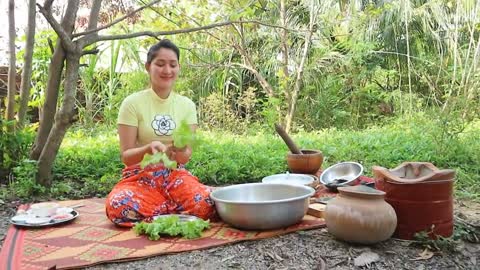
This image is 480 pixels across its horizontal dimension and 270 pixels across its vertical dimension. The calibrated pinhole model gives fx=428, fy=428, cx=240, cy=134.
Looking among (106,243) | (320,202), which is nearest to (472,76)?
(320,202)

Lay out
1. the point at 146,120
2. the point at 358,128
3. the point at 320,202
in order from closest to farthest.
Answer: the point at 146,120
the point at 320,202
the point at 358,128

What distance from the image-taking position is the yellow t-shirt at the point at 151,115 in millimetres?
2264

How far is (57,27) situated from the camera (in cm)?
290

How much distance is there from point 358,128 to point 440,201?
5.06m

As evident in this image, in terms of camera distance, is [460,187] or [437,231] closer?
[437,231]

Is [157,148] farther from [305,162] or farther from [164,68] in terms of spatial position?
[305,162]

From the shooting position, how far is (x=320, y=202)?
2.50 m

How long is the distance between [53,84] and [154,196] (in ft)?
4.68

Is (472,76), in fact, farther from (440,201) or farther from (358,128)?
(440,201)

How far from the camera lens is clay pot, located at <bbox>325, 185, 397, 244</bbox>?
175cm

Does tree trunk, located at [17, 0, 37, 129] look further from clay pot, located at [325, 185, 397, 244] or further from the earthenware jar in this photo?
the earthenware jar

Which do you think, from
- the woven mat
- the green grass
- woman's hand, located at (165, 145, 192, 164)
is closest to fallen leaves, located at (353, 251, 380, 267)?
the woven mat

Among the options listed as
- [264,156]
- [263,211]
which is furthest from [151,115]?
[264,156]

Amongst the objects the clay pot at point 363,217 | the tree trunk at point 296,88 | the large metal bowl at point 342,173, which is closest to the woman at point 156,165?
the clay pot at point 363,217
